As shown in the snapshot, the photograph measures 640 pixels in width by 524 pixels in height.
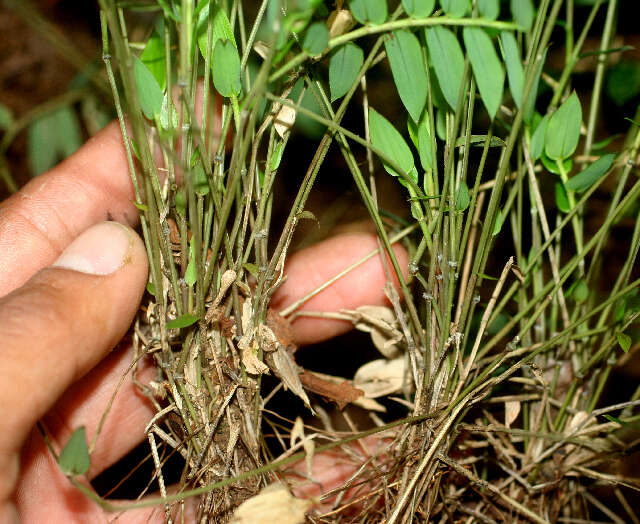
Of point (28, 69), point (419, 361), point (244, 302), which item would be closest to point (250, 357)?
point (244, 302)

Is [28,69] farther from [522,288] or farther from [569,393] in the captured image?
[569,393]

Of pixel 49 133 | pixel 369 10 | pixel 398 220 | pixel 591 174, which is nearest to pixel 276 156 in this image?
pixel 369 10

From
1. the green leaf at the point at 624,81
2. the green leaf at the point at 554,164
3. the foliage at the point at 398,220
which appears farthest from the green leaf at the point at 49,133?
the green leaf at the point at 624,81

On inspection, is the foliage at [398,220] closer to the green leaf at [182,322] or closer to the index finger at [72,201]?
the green leaf at [182,322]

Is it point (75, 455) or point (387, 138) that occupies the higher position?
point (387, 138)

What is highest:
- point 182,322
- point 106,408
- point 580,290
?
point 182,322

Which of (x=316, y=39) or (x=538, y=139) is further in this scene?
(x=538, y=139)

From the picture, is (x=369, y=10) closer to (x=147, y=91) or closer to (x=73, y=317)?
(x=147, y=91)

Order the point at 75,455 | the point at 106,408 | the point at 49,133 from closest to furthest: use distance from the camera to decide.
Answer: the point at 75,455 < the point at 106,408 < the point at 49,133
